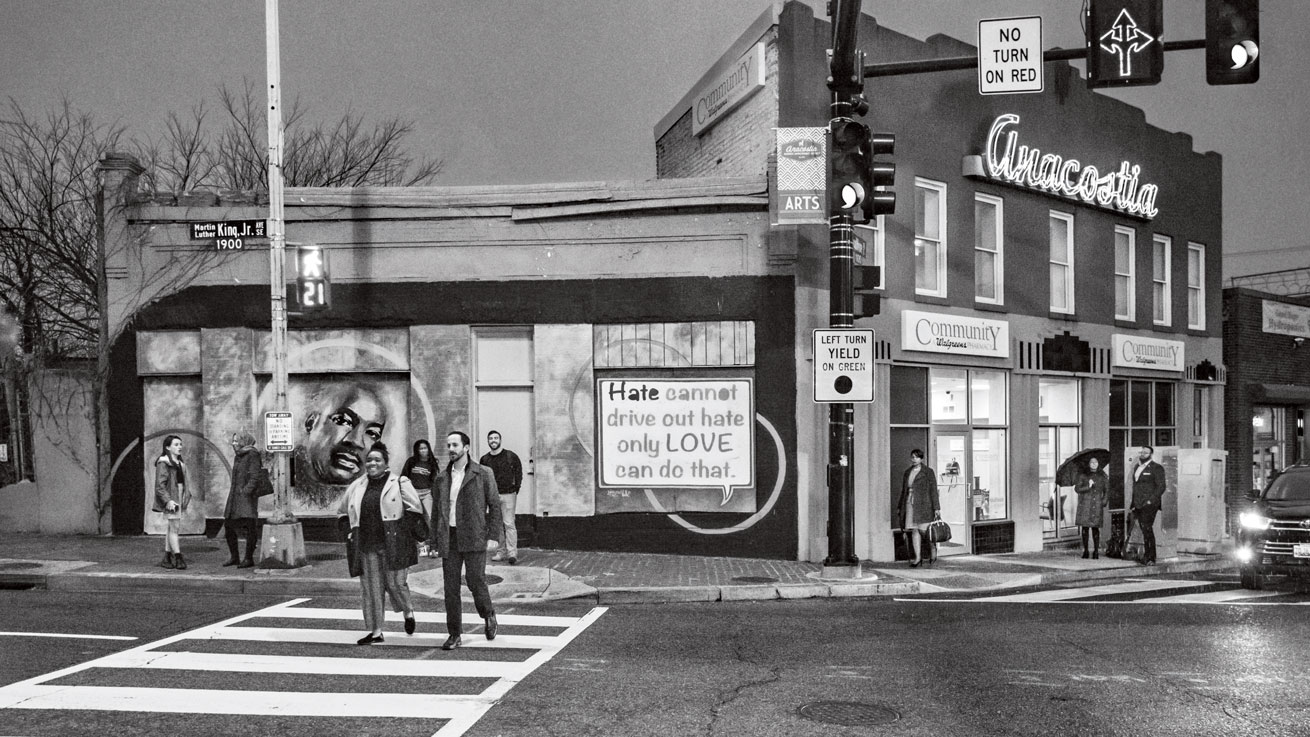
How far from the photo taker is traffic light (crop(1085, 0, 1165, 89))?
375 inches

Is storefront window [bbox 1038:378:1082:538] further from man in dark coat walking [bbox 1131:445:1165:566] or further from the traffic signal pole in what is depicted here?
the traffic signal pole

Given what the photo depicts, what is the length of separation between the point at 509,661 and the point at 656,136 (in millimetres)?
15462

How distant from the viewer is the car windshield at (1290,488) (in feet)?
46.2

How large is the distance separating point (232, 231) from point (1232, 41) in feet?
45.1

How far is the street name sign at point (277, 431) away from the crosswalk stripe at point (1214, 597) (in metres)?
10.9

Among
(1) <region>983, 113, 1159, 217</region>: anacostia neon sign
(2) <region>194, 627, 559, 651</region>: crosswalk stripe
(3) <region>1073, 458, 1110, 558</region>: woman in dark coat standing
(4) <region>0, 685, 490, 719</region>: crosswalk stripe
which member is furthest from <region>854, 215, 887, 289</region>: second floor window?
(4) <region>0, 685, 490, 719</region>: crosswalk stripe

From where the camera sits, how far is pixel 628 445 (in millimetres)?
15484

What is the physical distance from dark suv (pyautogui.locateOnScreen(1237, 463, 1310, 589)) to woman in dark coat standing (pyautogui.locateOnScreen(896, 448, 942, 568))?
13.4ft

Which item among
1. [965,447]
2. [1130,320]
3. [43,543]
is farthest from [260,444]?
[1130,320]

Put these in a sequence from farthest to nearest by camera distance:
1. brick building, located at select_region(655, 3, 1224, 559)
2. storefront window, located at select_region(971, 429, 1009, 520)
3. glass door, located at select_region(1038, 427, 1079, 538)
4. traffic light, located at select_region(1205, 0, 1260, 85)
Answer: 1. glass door, located at select_region(1038, 427, 1079, 538)
2. storefront window, located at select_region(971, 429, 1009, 520)
3. brick building, located at select_region(655, 3, 1224, 559)
4. traffic light, located at select_region(1205, 0, 1260, 85)

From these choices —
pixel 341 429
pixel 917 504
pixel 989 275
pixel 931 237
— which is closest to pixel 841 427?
pixel 917 504

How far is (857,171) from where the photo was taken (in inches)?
492

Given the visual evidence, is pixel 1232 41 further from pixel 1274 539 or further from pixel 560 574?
pixel 560 574

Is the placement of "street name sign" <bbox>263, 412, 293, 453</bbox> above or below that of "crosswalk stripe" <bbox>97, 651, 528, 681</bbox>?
above
